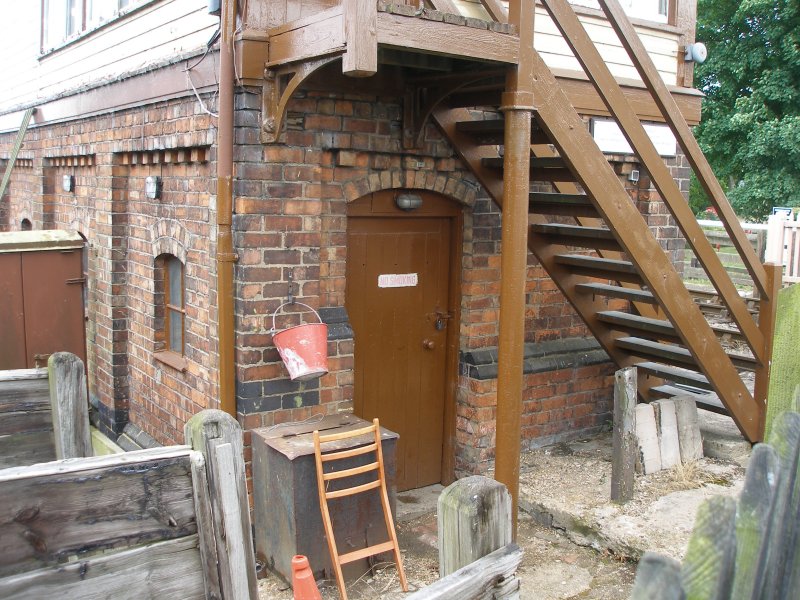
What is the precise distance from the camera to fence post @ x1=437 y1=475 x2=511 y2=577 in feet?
6.34

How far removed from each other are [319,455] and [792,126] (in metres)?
21.5

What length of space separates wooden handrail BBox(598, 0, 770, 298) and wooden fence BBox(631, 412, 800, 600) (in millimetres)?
3477

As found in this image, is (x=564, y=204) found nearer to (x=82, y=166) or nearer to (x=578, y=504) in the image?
(x=578, y=504)

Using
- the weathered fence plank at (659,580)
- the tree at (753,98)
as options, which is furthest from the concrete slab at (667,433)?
the tree at (753,98)

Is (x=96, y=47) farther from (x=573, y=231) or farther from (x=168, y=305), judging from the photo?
(x=573, y=231)

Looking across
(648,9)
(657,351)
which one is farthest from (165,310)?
(648,9)

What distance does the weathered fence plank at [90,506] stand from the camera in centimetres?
185

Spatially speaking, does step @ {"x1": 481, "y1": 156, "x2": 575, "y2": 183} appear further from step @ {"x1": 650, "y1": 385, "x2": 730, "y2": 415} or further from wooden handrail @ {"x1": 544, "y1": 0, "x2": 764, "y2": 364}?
step @ {"x1": 650, "y1": 385, "x2": 730, "y2": 415}

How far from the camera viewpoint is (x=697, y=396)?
6.78 metres

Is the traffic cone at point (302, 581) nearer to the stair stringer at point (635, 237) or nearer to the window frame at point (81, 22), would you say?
the stair stringer at point (635, 237)

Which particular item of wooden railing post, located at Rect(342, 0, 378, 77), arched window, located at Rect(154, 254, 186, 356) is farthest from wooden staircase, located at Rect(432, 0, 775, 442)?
arched window, located at Rect(154, 254, 186, 356)

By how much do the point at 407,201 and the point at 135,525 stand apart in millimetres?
4164

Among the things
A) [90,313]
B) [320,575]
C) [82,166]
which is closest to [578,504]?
[320,575]

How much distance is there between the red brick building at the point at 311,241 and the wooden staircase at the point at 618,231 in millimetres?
306
